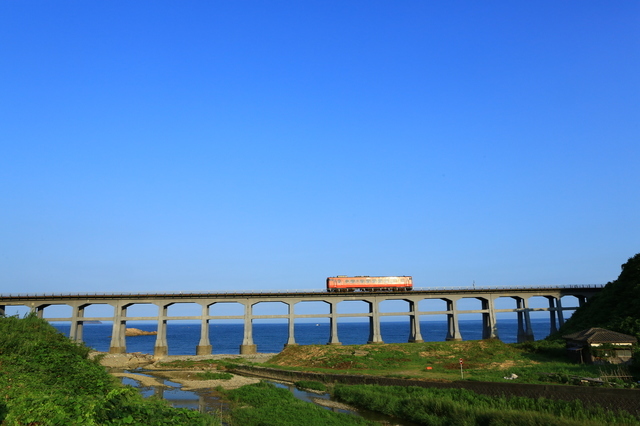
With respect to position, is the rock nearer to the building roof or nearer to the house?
the house

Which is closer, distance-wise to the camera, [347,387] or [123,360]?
[347,387]

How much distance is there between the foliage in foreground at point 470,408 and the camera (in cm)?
2047

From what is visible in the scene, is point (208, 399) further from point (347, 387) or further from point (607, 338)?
point (607, 338)

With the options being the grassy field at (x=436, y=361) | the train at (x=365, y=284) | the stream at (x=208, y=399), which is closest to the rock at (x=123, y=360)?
the grassy field at (x=436, y=361)

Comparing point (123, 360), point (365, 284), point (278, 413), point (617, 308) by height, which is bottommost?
point (123, 360)

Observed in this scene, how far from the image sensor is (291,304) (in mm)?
73938

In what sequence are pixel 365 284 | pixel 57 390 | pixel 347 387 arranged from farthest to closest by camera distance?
pixel 365 284
pixel 347 387
pixel 57 390

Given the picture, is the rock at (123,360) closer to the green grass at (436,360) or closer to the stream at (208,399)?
the stream at (208,399)

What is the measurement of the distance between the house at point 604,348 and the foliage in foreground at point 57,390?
38.7 metres

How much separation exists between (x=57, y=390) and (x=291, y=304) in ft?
192

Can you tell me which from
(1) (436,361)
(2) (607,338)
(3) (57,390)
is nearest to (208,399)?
(3) (57,390)

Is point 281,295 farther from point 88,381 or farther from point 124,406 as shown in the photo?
point 124,406

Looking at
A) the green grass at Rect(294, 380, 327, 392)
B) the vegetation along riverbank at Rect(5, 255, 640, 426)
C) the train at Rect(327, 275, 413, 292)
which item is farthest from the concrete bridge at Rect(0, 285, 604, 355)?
the green grass at Rect(294, 380, 327, 392)

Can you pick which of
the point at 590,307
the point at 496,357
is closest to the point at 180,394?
the point at 496,357
